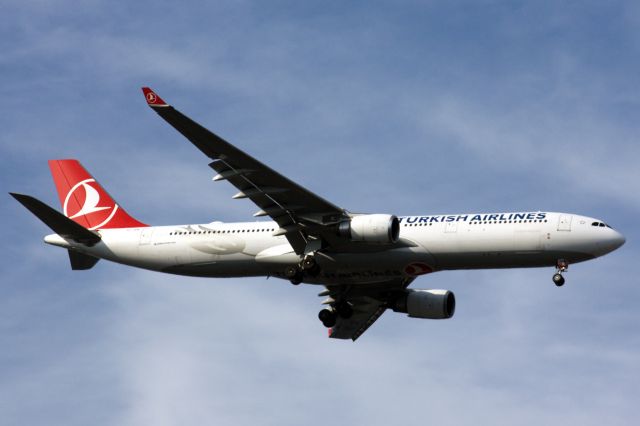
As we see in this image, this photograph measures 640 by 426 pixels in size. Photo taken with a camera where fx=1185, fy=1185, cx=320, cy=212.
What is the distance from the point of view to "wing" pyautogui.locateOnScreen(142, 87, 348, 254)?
4956 cm

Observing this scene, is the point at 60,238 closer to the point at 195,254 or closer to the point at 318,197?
the point at 195,254

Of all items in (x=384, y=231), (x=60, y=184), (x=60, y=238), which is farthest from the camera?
(x=60, y=184)

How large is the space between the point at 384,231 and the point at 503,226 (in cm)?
529

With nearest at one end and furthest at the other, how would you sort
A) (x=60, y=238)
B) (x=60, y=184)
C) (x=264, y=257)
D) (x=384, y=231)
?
1. (x=384, y=231)
2. (x=264, y=257)
3. (x=60, y=238)
4. (x=60, y=184)

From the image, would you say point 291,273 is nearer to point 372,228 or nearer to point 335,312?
point 372,228

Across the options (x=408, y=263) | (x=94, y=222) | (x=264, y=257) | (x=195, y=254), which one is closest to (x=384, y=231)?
(x=408, y=263)

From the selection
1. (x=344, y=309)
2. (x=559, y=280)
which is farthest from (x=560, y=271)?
(x=344, y=309)

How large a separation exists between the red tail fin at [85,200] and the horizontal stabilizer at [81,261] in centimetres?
179

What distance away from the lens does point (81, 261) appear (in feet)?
196

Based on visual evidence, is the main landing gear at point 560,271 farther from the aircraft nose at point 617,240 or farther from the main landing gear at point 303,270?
the main landing gear at point 303,270

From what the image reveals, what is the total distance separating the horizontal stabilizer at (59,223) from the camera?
54875 millimetres

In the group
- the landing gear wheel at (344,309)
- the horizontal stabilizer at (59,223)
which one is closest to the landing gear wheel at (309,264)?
the landing gear wheel at (344,309)

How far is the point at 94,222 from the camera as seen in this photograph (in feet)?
201

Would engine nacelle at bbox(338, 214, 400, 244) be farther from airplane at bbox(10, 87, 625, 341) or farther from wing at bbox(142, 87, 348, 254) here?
wing at bbox(142, 87, 348, 254)
